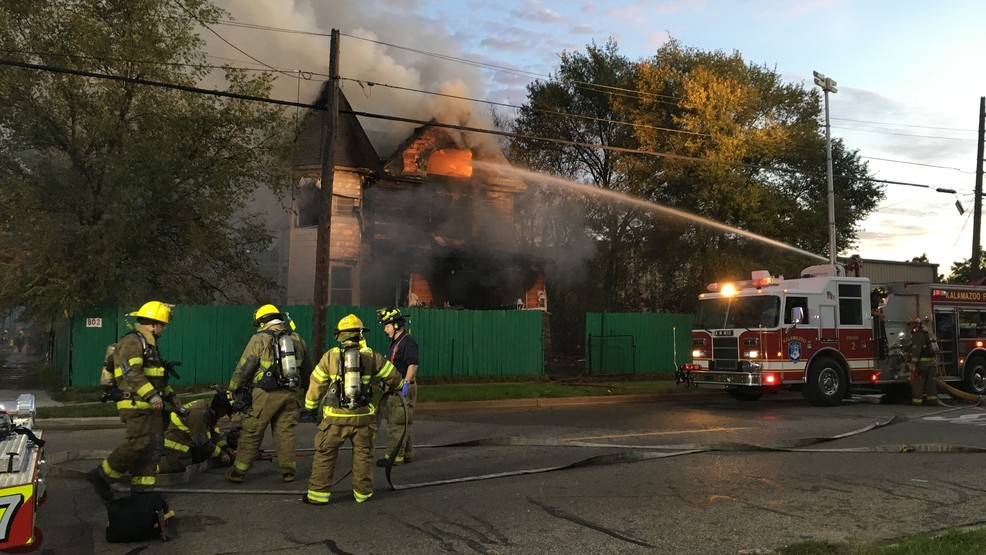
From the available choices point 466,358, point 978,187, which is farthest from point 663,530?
point 978,187

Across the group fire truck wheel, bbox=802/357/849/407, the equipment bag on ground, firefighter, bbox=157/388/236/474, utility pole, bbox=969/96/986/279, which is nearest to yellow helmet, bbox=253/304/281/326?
firefighter, bbox=157/388/236/474

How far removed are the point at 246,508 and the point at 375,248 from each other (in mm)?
17435

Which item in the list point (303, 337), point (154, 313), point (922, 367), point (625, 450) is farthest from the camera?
point (303, 337)

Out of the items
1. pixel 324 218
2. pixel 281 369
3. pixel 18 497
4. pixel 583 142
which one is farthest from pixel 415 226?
pixel 18 497

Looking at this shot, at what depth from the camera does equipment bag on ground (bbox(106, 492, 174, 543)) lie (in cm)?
441

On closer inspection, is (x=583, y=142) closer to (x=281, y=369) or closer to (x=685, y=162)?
(x=685, y=162)

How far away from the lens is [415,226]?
23.1m

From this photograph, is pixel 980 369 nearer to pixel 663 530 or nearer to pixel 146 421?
pixel 663 530

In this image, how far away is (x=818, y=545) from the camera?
168 inches

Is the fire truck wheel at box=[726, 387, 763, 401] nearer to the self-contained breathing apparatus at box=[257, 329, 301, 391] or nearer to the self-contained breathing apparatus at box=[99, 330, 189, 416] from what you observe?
the self-contained breathing apparatus at box=[257, 329, 301, 391]

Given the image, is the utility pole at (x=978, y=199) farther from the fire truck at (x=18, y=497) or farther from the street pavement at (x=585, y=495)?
the fire truck at (x=18, y=497)

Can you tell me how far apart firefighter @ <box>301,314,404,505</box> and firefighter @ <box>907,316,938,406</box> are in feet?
38.7

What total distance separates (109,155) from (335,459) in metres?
10.9

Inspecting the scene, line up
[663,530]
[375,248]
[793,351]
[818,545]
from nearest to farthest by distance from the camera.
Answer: [818,545], [663,530], [793,351], [375,248]
